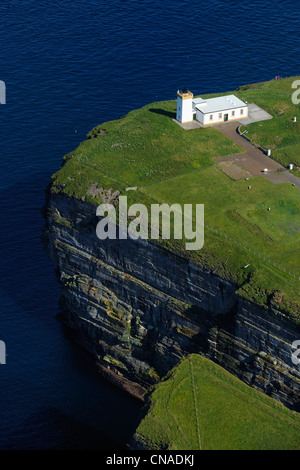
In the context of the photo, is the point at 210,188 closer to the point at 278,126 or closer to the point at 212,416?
the point at 278,126

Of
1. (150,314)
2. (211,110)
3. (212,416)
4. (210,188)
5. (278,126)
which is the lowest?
(150,314)

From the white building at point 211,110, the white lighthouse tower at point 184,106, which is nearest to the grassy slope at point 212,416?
the white lighthouse tower at point 184,106

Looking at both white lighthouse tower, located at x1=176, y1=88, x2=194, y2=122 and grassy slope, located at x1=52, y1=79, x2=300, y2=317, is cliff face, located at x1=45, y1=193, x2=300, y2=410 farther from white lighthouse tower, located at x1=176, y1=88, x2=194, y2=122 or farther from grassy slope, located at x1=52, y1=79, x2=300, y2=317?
white lighthouse tower, located at x1=176, y1=88, x2=194, y2=122

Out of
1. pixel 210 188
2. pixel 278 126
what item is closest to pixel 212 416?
pixel 210 188

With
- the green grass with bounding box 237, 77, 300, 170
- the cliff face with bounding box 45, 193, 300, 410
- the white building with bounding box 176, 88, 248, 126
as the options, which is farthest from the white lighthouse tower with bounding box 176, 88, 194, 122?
the cliff face with bounding box 45, 193, 300, 410

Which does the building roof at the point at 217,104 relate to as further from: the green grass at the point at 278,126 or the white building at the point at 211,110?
the green grass at the point at 278,126

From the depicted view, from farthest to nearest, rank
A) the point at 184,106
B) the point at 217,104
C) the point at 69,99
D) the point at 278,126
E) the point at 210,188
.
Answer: the point at 69,99 < the point at 217,104 < the point at 278,126 < the point at 184,106 < the point at 210,188
